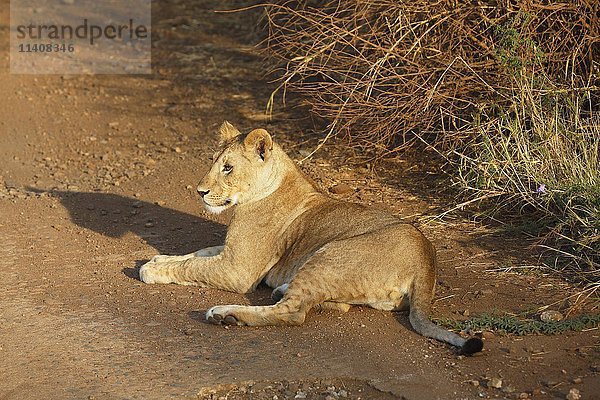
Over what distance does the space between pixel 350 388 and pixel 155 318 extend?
4.74 ft

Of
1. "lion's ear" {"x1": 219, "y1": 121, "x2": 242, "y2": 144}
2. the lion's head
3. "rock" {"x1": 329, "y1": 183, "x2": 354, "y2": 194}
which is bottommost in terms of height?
"rock" {"x1": 329, "y1": 183, "x2": 354, "y2": 194}

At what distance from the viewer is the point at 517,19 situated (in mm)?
7621

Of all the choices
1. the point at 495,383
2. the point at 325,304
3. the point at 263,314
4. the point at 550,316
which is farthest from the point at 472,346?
the point at 263,314

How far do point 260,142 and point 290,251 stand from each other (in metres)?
0.71

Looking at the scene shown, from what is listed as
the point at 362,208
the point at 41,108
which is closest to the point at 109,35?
the point at 41,108

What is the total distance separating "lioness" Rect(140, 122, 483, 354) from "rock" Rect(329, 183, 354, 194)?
1498 millimetres

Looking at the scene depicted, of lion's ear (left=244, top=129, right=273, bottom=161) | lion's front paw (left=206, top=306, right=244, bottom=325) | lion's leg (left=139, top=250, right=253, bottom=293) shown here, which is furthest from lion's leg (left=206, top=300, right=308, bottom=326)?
lion's ear (left=244, top=129, right=273, bottom=161)

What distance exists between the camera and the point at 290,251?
6348 millimetres

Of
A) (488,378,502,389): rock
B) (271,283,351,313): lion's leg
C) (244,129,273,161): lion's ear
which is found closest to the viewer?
(488,378,502,389): rock

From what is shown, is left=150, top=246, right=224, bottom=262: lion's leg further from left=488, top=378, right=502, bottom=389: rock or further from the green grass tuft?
left=488, top=378, right=502, bottom=389: rock

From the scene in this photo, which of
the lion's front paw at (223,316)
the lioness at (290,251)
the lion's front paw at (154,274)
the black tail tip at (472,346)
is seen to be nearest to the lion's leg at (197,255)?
the lioness at (290,251)

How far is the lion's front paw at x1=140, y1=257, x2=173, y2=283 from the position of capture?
6.46m

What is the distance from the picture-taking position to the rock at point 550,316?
5.73m

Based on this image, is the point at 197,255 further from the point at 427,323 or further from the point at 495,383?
the point at 495,383
